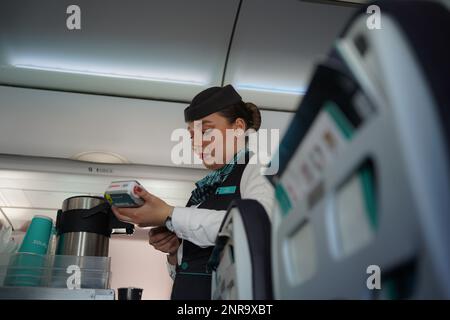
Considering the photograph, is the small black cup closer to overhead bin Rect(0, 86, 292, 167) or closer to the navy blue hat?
the navy blue hat

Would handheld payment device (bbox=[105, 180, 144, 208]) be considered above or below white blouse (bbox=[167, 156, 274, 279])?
above

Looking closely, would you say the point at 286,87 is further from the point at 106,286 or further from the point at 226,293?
the point at 226,293

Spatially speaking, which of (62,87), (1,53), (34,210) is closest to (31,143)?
(62,87)

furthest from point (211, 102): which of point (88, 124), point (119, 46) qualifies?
point (88, 124)

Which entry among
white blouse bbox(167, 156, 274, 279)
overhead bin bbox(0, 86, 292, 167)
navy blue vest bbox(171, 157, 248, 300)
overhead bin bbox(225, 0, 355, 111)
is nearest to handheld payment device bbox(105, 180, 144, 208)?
white blouse bbox(167, 156, 274, 279)

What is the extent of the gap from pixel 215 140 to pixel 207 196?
0.22m

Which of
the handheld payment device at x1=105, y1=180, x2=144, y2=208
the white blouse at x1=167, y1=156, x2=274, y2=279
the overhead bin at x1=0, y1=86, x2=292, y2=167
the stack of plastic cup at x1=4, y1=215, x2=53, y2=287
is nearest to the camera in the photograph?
the white blouse at x1=167, y1=156, x2=274, y2=279

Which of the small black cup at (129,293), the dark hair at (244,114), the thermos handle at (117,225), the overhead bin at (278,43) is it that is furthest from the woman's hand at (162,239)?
the overhead bin at (278,43)

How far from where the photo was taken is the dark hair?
1570mm

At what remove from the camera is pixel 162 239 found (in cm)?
152

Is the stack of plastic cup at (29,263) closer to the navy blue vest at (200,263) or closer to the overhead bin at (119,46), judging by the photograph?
the navy blue vest at (200,263)

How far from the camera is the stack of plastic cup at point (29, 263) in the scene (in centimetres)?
140

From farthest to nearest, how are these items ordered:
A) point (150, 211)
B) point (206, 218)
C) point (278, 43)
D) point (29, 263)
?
point (278, 43)
point (29, 263)
point (150, 211)
point (206, 218)

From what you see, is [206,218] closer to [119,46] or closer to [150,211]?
[150,211]
